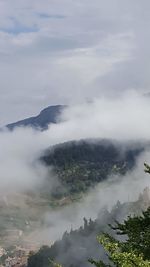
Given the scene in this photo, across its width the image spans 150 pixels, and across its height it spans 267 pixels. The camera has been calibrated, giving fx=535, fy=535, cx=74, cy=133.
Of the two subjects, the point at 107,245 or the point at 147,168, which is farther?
the point at 147,168

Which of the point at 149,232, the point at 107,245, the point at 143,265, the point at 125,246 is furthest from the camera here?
the point at 149,232

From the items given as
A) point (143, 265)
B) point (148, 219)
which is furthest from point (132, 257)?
point (148, 219)

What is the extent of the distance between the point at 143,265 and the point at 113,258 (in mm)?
1991

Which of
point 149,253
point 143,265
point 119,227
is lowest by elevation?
point 143,265

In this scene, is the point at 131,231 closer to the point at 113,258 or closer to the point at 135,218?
the point at 135,218

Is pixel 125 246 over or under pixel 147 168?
under

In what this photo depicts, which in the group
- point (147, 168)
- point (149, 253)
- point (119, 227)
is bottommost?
point (149, 253)

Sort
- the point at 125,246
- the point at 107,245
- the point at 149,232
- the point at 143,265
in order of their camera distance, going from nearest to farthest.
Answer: the point at 143,265
the point at 107,245
the point at 125,246
the point at 149,232

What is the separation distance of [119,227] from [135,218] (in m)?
1.70

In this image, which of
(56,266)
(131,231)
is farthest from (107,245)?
(131,231)

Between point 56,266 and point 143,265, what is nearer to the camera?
point 143,265

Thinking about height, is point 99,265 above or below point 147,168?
below

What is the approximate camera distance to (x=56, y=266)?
35.7 m

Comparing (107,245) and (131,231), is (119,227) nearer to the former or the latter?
(131,231)
